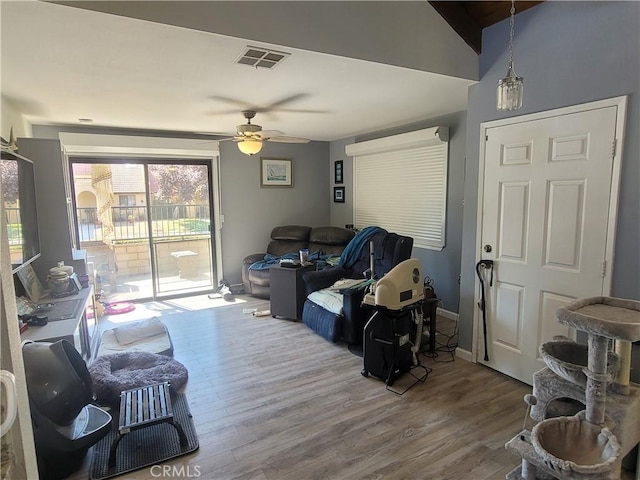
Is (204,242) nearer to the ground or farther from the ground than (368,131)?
nearer to the ground

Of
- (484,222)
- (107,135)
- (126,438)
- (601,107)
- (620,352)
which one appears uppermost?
(107,135)

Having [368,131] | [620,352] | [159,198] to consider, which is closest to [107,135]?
[159,198]

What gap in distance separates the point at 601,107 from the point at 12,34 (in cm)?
339

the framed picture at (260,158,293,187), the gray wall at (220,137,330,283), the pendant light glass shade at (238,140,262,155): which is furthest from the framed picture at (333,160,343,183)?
the pendant light glass shade at (238,140,262,155)

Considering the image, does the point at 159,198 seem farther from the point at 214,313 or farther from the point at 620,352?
the point at 620,352

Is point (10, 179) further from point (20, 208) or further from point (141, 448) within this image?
point (141, 448)

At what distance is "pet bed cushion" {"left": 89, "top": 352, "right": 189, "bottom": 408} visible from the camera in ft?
8.61

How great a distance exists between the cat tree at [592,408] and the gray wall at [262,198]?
4.53 meters

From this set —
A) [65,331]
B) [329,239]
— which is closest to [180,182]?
[329,239]

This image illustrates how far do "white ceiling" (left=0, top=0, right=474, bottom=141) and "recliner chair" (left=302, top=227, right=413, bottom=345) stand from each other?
1.42m

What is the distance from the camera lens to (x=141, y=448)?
2.23 metres

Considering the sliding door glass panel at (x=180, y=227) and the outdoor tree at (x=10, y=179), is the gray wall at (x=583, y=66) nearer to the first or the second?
the outdoor tree at (x=10, y=179)

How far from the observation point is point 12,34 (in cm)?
198

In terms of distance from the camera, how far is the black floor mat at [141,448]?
6.83 feet
